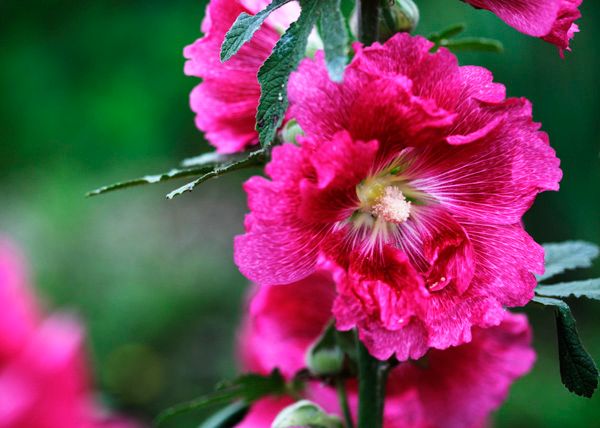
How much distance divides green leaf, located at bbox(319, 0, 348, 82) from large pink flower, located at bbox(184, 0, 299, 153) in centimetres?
15

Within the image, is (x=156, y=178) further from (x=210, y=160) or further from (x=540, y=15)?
(x=540, y=15)

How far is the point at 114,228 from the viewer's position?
293cm

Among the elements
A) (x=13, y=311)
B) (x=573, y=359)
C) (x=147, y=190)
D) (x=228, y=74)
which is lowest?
(x=573, y=359)

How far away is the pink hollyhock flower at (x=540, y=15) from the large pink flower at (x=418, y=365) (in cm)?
31

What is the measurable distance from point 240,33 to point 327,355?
0.38 m

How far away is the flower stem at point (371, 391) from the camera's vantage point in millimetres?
830

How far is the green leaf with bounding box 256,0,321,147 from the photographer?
2.12ft

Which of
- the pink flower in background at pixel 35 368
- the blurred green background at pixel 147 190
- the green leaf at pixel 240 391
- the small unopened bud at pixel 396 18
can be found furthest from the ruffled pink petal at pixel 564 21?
the blurred green background at pixel 147 190

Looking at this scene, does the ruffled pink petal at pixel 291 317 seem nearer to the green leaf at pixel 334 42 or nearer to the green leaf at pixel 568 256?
the green leaf at pixel 568 256

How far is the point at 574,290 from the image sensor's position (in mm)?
799

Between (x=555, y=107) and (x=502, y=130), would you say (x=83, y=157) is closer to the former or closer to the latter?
(x=555, y=107)

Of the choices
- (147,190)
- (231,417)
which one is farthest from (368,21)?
(147,190)

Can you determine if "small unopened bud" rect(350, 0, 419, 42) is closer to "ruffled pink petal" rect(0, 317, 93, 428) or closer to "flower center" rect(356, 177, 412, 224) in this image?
"flower center" rect(356, 177, 412, 224)

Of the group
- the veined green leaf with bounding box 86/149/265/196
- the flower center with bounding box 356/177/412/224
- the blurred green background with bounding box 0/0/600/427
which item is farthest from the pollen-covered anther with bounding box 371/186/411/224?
the blurred green background with bounding box 0/0/600/427
